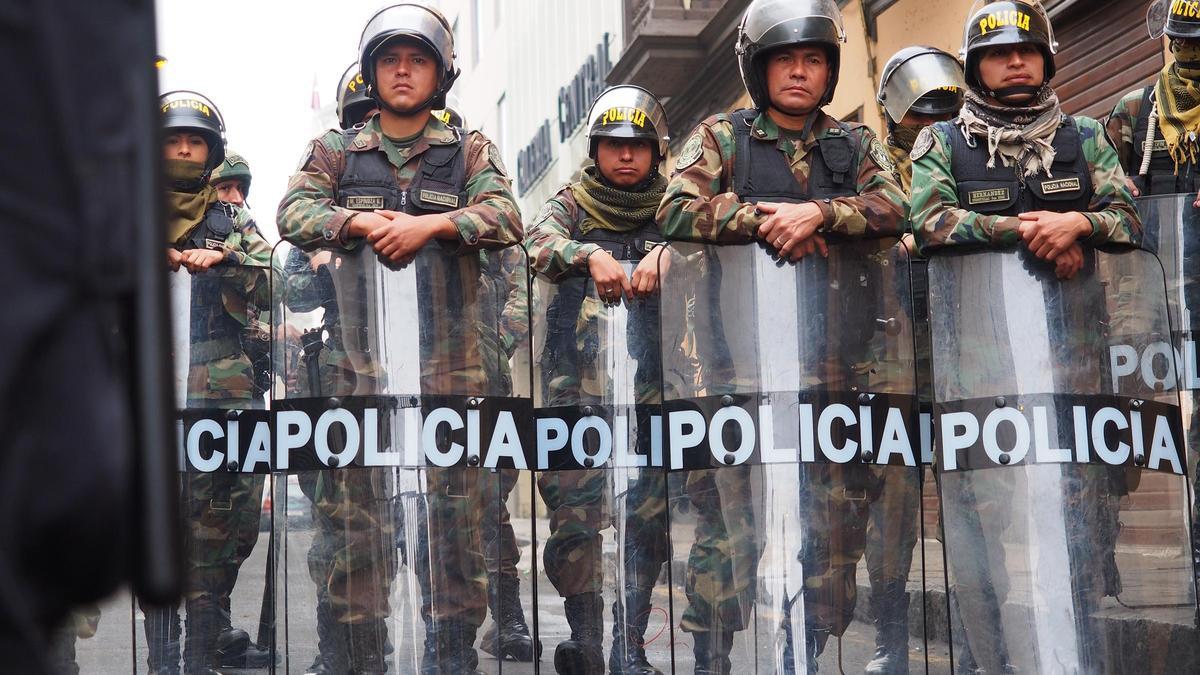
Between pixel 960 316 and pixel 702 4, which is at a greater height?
pixel 702 4

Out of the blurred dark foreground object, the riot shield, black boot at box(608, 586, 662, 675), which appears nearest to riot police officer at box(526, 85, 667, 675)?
Answer: black boot at box(608, 586, 662, 675)

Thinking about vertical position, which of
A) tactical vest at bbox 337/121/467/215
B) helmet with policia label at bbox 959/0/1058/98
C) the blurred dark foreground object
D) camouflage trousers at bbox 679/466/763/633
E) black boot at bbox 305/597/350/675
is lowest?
black boot at bbox 305/597/350/675

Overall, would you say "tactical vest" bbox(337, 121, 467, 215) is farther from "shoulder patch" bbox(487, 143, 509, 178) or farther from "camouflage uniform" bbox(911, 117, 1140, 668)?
"camouflage uniform" bbox(911, 117, 1140, 668)

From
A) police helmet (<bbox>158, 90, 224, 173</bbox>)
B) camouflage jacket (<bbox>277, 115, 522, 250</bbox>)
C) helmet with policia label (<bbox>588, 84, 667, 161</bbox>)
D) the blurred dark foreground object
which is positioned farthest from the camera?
police helmet (<bbox>158, 90, 224, 173</bbox>)

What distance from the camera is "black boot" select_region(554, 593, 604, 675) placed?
16.7ft

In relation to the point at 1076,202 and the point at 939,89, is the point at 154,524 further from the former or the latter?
the point at 939,89

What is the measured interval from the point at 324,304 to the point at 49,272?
3.42 metres

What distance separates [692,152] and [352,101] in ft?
9.97

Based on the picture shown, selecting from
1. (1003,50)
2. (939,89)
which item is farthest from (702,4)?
(1003,50)

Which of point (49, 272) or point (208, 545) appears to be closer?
point (49, 272)

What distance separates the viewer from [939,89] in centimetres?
649

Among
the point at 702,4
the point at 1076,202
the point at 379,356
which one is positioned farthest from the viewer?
the point at 702,4

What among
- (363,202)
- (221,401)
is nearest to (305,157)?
(363,202)

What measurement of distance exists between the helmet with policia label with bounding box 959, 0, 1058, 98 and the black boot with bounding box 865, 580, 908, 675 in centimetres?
177
